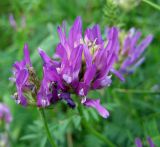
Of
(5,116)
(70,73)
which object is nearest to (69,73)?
(70,73)

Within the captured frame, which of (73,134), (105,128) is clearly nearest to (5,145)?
(73,134)

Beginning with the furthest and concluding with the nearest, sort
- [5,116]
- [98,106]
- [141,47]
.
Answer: [5,116]
[141,47]
[98,106]

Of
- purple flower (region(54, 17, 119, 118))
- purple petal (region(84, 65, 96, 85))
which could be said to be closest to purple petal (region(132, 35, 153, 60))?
purple flower (region(54, 17, 119, 118))

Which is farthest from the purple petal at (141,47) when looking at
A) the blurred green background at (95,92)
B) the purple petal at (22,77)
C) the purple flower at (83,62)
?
the purple petal at (22,77)

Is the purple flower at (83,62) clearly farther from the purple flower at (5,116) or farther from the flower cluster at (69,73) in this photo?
Answer: the purple flower at (5,116)

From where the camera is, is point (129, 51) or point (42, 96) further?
point (129, 51)

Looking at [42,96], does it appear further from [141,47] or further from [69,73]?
[141,47]

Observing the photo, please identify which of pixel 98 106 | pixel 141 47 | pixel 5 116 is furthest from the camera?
pixel 5 116
